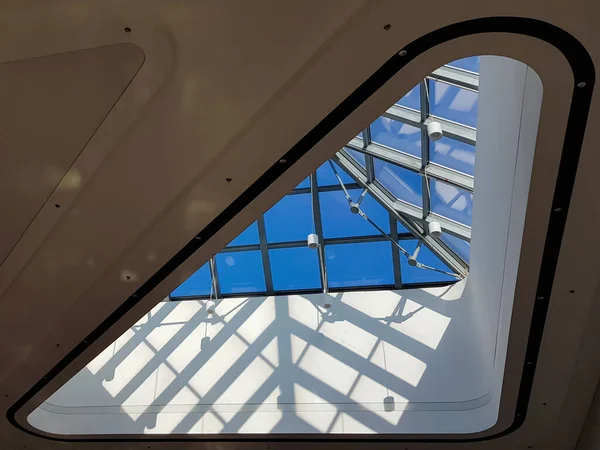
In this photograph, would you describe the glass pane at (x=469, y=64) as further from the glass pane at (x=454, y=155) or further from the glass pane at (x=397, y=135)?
the glass pane at (x=397, y=135)

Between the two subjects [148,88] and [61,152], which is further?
[61,152]

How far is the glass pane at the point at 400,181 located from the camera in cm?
1055

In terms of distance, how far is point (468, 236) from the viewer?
10.1m

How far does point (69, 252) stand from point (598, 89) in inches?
178

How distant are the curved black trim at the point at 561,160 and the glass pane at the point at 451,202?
3.66 meters

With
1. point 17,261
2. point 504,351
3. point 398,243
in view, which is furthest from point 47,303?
point 398,243

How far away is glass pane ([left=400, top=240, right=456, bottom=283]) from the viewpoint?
37.1 feet

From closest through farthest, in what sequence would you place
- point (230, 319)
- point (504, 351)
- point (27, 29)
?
1. point (27, 29)
2. point (504, 351)
3. point (230, 319)

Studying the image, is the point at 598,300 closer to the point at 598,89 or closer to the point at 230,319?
the point at 598,89

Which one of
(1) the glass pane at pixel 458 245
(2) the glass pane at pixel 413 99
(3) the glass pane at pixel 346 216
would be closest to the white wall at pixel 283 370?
(1) the glass pane at pixel 458 245

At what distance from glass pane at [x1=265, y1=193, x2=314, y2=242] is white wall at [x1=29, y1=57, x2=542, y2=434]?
1607 mm

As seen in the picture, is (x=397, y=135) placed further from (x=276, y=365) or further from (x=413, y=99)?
(x=276, y=365)

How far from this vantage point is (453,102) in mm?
8523

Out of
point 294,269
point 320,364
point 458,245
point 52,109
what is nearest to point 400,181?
point 458,245
